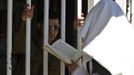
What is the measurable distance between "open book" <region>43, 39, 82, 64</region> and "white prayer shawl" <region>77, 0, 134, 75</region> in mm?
245

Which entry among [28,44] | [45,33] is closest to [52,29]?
[45,33]

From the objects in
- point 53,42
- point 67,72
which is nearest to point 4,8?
point 53,42

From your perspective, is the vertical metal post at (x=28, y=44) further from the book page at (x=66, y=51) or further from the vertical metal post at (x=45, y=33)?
the book page at (x=66, y=51)

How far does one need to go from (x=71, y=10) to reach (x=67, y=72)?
0.52 metres

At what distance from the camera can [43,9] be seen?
3.50 m

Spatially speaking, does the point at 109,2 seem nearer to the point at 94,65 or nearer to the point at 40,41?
the point at 94,65

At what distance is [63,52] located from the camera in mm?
3279

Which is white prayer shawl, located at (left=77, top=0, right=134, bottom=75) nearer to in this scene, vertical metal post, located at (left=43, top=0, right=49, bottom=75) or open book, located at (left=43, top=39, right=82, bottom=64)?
open book, located at (left=43, top=39, right=82, bottom=64)

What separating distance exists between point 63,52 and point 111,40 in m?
0.47

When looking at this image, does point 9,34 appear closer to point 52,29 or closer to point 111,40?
point 52,29

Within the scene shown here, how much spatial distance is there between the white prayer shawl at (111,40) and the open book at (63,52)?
0.24 m

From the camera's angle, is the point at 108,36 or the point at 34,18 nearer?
the point at 108,36

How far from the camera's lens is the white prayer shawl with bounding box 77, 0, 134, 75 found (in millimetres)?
2936

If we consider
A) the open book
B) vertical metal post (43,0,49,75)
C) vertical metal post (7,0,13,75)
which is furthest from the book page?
vertical metal post (7,0,13,75)
